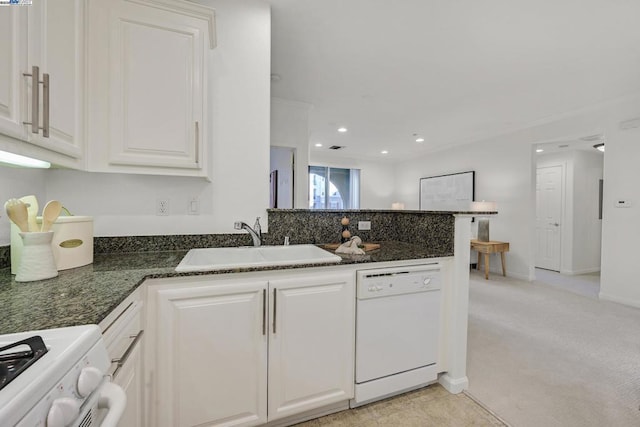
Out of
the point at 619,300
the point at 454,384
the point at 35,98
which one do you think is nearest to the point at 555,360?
the point at 454,384

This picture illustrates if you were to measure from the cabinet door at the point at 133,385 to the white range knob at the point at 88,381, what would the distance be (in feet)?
1.34

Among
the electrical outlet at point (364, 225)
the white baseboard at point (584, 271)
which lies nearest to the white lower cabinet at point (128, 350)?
the electrical outlet at point (364, 225)

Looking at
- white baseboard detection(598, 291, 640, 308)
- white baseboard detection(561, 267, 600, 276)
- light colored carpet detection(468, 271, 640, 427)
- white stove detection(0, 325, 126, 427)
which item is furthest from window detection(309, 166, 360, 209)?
white stove detection(0, 325, 126, 427)

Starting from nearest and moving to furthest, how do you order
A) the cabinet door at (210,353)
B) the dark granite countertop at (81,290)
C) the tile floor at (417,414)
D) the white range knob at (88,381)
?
the white range knob at (88,381)
the dark granite countertop at (81,290)
the cabinet door at (210,353)
the tile floor at (417,414)

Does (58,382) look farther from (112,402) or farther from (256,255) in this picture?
(256,255)

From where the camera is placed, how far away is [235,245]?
1874 mm

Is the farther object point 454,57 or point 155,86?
point 454,57

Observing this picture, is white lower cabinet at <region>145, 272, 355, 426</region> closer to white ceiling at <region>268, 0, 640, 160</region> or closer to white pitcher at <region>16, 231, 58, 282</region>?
white pitcher at <region>16, 231, 58, 282</region>

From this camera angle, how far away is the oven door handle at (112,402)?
22.1 inches

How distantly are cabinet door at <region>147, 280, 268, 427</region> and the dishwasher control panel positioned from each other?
547 millimetres

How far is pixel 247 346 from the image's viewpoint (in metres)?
1.32

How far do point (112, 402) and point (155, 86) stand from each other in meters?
1.43

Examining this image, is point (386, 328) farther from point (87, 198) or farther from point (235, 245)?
point (87, 198)

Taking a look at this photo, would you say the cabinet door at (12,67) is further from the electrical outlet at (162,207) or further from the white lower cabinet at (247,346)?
the electrical outlet at (162,207)
